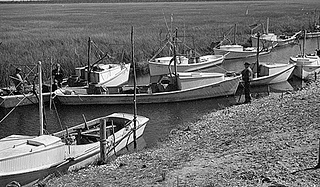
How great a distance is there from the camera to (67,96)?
30.4 meters

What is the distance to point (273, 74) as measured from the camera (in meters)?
34.9

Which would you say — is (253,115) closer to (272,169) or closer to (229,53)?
(272,169)

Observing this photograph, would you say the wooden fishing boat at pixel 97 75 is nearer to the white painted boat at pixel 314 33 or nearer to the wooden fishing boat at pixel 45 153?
the wooden fishing boat at pixel 45 153

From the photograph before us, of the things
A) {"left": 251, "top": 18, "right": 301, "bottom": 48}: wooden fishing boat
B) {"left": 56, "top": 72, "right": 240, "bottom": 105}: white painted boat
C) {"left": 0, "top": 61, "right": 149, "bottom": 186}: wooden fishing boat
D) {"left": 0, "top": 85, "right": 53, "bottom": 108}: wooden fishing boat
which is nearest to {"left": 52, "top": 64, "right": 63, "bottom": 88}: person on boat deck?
{"left": 0, "top": 85, "right": 53, "bottom": 108}: wooden fishing boat

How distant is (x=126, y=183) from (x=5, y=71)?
2259 cm

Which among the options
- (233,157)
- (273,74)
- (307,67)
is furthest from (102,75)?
(233,157)

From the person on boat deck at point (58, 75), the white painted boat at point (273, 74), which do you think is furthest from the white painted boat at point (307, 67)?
the person on boat deck at point (58, 75)

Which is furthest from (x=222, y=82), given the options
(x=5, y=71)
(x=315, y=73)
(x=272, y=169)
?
(x=272, y=169)

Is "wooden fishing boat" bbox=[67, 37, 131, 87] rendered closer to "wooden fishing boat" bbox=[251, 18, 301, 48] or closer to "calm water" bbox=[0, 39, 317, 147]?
"calm water" bbox=[0, 39, 317, 147]

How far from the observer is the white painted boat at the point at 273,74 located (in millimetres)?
34375

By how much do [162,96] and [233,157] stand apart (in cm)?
1671

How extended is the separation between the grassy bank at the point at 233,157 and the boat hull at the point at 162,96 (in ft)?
31.0

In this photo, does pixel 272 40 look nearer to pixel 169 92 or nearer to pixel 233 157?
pixel 169 92

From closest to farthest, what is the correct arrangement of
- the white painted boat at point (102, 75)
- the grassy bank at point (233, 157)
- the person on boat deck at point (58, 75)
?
the grassy bank at point (233, 157), the person on boat deck at point (58, 75), the white painted boat at point (102, 75)
